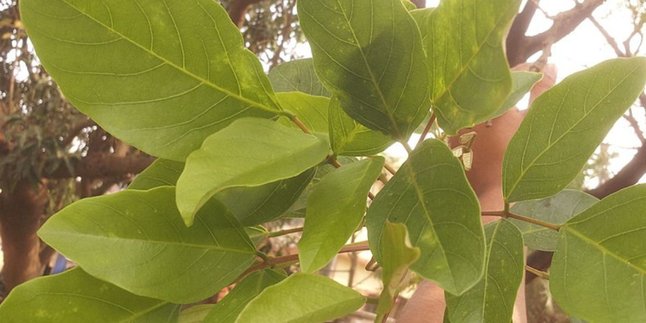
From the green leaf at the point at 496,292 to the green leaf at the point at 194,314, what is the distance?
0.40 feet

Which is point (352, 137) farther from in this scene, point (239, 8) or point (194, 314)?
point (239, 8)

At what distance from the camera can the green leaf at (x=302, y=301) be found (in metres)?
0.21

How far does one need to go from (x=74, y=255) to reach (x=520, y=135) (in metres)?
0.19

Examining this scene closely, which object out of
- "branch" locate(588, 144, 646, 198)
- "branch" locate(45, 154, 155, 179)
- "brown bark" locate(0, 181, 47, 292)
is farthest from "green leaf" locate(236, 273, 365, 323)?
"brown bark" locate(0, 181, 47, 292)

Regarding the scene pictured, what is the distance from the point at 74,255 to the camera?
0.83 ft

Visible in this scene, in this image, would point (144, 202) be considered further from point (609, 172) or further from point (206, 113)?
point (609, 172)

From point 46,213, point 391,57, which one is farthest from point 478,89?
point 46,213

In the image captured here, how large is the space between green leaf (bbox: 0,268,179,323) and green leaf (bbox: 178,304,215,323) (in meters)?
0.04

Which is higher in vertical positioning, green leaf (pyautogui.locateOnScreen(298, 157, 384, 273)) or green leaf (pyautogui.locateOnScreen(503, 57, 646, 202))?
green leaf (pyautogui.locateOnScreen(503, 57, 646, 202))

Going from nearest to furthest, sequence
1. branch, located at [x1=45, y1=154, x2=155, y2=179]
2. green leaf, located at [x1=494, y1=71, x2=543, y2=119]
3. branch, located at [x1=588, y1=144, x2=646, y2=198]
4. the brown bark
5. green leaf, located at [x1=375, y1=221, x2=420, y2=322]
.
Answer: green leaf, located at [x1=375, y1=221, x2=420, y2=322] < green leaf, located at [x1=494, y1=71, x2=543, y2=119] < branch, located at [x1=588, y1=144, x2=646, y2=198] < branch, located at [x1=45, y1=154, x2=155, y2=179] < the brown bark

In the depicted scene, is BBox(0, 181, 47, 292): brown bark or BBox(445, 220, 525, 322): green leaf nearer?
BBox(445, 220, 525, 322): green leaf

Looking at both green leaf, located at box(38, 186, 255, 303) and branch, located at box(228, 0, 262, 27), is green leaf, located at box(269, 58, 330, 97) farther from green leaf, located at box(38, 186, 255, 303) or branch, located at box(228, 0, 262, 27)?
branch, located at box(228, 0, 262, 27)

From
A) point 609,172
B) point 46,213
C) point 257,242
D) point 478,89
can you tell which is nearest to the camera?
point 478,89

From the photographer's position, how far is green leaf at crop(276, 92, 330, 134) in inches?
12.0
